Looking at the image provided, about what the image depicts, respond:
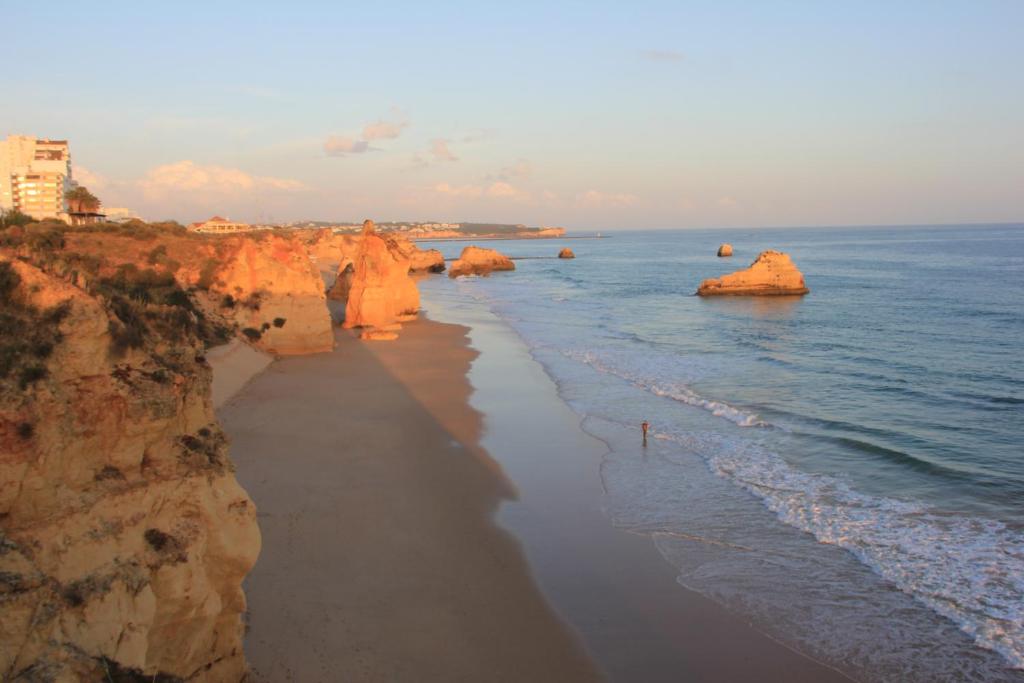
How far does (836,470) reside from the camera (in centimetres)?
1753

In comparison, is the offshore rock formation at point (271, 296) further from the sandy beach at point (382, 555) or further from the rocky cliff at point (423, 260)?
the rocky cliff at point (423, 260)

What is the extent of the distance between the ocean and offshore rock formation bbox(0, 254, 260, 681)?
7.83m

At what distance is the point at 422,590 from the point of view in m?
11.2

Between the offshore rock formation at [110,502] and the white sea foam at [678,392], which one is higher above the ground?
the offshore rock formation at [110,502]

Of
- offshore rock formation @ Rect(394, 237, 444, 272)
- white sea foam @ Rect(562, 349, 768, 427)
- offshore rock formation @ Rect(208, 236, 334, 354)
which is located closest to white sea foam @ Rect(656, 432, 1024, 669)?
white sea foam @ Rect(562, 349, 768, 427)

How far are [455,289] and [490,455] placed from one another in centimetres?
5528

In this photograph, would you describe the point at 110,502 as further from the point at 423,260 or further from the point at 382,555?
the point at 423,260

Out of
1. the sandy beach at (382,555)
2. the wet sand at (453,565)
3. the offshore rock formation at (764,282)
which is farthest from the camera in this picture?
the offshore rock formation at (764,282)

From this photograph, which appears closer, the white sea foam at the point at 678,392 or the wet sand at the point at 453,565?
the wet sand at the point at 453,565

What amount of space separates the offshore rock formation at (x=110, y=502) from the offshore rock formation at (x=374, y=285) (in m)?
29.4

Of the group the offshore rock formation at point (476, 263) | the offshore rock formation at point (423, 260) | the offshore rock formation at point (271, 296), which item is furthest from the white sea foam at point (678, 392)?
the offshore rock formation at point (423, 260)

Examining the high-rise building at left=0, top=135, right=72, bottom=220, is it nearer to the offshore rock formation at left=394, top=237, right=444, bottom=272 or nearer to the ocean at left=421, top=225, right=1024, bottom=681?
the offshore rock formation at left=394, top=237, right=444, bottom=272

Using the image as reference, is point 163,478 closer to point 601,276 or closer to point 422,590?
point 422,590

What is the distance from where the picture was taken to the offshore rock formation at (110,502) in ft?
19.3
